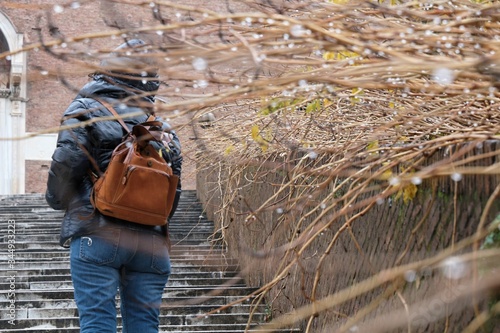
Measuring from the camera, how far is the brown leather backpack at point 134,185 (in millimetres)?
3824

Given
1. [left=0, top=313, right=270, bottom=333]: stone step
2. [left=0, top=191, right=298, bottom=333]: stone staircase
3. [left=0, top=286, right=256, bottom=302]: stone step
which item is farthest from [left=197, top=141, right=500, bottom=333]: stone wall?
[left=0, top=286, right=256, bottom=302]: stone step

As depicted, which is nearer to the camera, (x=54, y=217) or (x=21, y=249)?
(x=21, y=249)

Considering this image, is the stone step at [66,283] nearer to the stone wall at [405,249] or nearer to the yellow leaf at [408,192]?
the stone wall at [405,249]

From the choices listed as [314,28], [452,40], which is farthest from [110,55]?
[452,40]

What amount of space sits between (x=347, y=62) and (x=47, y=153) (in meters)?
21.6

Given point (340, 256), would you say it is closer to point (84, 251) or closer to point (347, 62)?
point (84, 251)

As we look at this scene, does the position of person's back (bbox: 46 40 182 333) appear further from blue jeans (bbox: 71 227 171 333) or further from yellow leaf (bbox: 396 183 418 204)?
yellow leaf (bbox: 396 183 418 204)

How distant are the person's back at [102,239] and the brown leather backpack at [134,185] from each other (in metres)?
0.08

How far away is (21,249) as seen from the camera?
8.84 m

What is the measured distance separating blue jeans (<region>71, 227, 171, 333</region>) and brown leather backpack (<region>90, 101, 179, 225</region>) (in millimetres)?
115

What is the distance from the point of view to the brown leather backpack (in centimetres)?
382

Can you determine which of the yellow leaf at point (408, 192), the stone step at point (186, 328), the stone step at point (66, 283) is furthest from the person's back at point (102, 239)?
the stone step at point (66, 283)

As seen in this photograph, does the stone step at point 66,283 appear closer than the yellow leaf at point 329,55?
No

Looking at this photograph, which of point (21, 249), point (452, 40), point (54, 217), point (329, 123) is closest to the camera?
point (452, 40)
